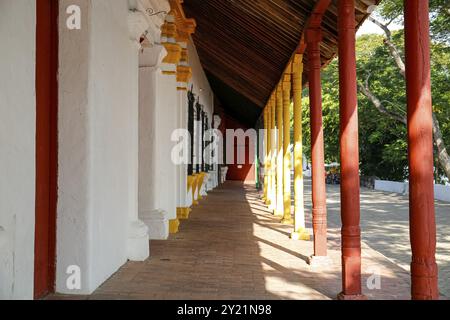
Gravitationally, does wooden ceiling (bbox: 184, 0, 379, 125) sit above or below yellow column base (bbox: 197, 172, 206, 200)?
above

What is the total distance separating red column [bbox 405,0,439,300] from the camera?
10.7 ft

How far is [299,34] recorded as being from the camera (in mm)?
7352

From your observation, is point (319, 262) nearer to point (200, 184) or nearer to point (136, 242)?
point (136, 242)

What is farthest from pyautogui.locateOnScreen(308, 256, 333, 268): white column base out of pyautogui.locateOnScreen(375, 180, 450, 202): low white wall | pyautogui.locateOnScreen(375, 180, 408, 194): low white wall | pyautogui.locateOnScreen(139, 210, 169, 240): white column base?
pyautogui.locateOnScreen(375, 180, 408, 194): low white wall

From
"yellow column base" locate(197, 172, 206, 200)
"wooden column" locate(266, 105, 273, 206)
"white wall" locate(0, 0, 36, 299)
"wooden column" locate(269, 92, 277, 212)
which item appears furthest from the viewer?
"yellow column base" locate(197, 172, 206, 200)

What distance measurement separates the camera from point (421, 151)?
3.30 m

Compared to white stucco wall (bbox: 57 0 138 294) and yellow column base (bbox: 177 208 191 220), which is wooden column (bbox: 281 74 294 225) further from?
white stucco wall (bbox: 57 0 138 294)

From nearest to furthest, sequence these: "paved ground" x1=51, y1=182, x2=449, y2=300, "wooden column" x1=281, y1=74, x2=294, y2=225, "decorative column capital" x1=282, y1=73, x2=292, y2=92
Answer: "paved ground" x1=51, y1=182, x2=449, y2=300
"decorative column capital" x1=282, y1=73, x2=292, y2=92
"wooden column" x1=281, y1=74, x2=294, y2=225

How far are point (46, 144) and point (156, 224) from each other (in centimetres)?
366

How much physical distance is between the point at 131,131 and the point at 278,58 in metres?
4.51

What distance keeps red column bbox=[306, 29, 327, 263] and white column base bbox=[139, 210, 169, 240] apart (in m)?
2.57

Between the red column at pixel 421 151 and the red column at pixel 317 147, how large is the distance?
296 cm

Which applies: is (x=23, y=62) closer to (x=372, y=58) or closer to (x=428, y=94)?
(x=428, y=94)

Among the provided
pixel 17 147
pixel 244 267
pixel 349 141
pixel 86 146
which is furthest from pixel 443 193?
pixel 17 147
